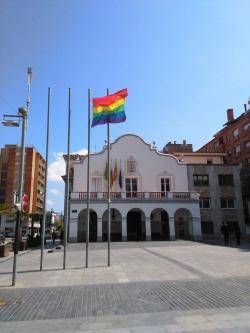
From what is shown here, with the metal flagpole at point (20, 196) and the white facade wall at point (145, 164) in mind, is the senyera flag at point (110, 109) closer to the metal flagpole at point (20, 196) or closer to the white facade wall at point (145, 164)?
the metal flagpole at point (20, 196)

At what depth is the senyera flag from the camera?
17.1 meters

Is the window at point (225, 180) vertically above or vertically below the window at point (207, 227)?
above

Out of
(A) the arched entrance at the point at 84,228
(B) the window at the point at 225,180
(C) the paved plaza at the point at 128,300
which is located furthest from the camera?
(B) the window at the point at 225,180

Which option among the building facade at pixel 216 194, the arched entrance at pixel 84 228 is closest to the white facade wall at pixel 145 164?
the building facade at pixel 216 194

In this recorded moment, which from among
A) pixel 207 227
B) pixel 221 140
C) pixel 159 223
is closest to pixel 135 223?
pixel 159 223

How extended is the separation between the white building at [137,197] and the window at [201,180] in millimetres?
1554

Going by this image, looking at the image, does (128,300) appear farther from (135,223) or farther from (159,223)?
(159,223)

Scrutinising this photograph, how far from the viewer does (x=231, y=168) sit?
45.8m

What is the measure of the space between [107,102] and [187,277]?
9631 mm

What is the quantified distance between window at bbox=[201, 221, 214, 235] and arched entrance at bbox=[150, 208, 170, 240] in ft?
16.5

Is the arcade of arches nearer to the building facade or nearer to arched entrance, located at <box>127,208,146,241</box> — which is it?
arched entrance, located at <box>127,208,146,241</box>

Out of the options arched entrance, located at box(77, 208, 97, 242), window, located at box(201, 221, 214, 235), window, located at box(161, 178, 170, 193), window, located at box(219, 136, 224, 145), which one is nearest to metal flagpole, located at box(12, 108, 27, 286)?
arched entrance, located at box(77, 208, 97, 242)

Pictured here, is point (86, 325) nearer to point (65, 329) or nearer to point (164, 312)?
point (65, 329)

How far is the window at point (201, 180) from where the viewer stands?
4428 centimetres
